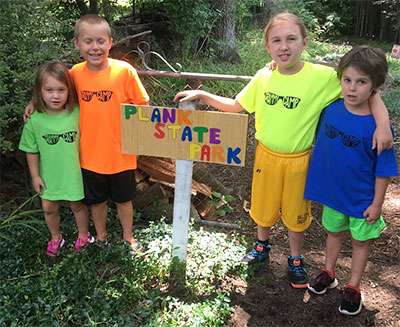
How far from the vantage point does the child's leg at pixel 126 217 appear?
2.80 m

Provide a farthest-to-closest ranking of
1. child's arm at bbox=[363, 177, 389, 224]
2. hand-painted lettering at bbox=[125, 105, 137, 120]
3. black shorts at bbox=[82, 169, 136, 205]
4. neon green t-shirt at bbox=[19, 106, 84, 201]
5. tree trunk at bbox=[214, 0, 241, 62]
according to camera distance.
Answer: tree trunk at bbox=[214, 0, 241, 62]
black shorts at bbox=[82, 169, 136, 205]
neon green t-shirt at bbox=[19, 106, 84, 201]
hand-painted lettering at bbox=[125, 105, 137, 120]
child's arm at bbox=[363, 177, 389, 224]

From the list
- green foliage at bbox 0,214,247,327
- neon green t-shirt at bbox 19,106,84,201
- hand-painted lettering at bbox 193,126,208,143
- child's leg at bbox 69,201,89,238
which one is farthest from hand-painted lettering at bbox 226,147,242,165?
child's leg at bbox 69,201,89,238

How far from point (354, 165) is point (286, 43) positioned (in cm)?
80

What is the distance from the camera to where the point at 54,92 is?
96.2 inches

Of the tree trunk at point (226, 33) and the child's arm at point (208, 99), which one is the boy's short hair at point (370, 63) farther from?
the tree trunk at point (226, 33)

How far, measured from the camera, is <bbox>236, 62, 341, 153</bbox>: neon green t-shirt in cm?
219

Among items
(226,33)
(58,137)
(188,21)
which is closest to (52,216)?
(58,137)

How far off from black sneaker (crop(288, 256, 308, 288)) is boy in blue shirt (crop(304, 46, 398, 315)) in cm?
28

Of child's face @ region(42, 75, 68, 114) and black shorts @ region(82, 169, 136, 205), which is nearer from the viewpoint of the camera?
child's face @ region(42, 75, 68, 114)

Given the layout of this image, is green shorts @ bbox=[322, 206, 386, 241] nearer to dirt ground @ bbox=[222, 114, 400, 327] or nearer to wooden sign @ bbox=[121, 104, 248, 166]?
dirt ground @ bbox=[222, 114, 400, 327]

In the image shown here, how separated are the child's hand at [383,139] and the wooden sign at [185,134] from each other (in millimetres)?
709

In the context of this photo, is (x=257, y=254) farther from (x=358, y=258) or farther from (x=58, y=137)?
(x=58, y=137)

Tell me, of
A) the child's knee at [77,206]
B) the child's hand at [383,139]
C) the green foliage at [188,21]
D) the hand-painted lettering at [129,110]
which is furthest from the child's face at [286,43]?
the green foliage at [188,21]

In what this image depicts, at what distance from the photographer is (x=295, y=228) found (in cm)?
245
